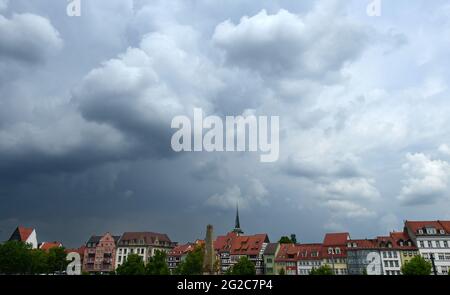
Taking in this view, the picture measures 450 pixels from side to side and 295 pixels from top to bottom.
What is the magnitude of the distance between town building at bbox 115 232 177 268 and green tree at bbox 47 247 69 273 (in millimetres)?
21536

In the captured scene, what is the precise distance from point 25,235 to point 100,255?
2848 centimetres

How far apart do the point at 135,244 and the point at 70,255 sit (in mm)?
20076

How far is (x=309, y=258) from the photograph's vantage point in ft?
281

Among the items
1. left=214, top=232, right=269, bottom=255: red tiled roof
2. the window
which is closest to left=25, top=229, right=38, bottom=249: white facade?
left=214, top=232, right=269, bottom=255: red tiled roof

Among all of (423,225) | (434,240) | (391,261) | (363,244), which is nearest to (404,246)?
(391,261)

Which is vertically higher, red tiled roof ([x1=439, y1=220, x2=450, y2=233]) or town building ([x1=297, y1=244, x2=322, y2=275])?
red tiled roof ([x1=439, y1=220, x2=450, y2=233])

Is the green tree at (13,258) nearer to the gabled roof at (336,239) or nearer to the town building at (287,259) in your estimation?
the town building at (287,259)

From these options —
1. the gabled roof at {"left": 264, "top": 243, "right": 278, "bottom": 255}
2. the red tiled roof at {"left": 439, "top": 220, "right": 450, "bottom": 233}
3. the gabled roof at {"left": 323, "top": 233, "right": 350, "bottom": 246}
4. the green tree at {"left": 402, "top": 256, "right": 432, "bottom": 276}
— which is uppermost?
the red tiled roof at {"left": 439, "top": 220, "right": 450, "bottom": 233}

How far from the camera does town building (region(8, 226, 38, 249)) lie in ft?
402

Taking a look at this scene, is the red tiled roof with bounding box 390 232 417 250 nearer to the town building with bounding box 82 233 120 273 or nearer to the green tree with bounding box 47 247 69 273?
the green tree with bounding box 47 247 69 273

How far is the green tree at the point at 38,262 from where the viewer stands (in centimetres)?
8450

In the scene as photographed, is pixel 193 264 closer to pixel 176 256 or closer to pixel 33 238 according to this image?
pixel 176 256
